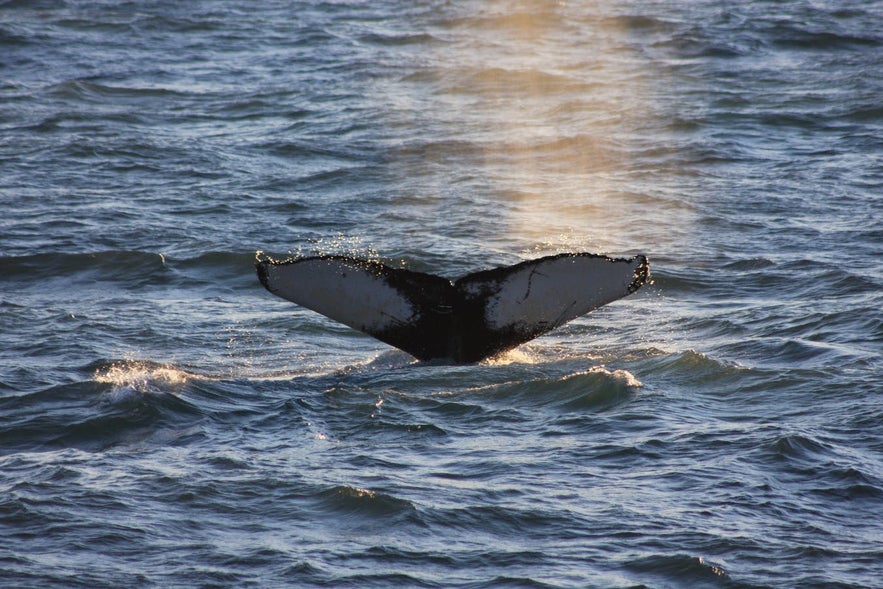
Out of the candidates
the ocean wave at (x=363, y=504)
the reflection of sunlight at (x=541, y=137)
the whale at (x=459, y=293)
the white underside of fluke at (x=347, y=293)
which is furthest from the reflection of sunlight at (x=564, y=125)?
the ocean wave at (x=363, y=504)

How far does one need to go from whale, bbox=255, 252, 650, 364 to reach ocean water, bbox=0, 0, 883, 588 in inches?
17.2

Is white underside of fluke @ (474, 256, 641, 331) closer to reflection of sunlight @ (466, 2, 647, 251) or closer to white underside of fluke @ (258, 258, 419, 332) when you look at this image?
white underside of fluke @ (258, 258, 419, 332)

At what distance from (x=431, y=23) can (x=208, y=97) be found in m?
8.37

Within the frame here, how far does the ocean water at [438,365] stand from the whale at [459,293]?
0.44m

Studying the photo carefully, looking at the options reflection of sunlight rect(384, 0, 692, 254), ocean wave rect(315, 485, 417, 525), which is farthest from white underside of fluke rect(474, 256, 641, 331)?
reflection of sunlight rect(384, 0, 692, 254)

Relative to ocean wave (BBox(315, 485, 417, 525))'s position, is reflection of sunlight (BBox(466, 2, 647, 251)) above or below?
above

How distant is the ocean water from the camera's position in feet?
22.3

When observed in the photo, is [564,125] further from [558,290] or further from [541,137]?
[558,290]

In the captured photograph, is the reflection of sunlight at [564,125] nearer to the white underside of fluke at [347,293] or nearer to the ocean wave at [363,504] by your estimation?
the white underside of fluke at [347,293]

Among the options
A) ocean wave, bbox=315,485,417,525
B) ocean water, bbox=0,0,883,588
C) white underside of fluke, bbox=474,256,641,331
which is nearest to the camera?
ocean water, bbox=0,0,883,588

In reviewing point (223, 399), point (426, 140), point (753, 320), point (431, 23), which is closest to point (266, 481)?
point (223, 399)

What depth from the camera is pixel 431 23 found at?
28781 mm

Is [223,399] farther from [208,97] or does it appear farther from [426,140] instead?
[208,97]

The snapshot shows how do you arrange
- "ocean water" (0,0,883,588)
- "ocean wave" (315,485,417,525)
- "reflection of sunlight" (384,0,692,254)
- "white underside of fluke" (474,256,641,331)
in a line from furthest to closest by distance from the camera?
"reflection of sunlight" (384,0,692,254) < "white underside of fluke" (474,256,641,331) < "ocean wave" (315,485,417,525) < "ocean water" (0,0,883,588)
